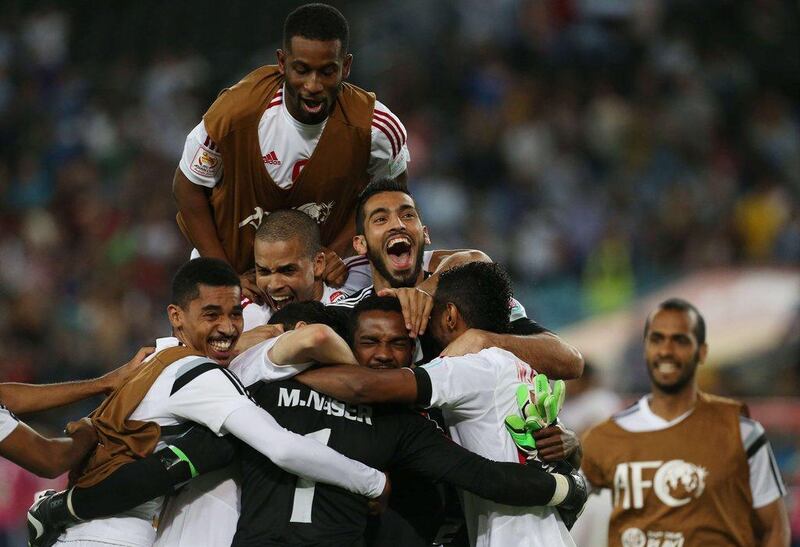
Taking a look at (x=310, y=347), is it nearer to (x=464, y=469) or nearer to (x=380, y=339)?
(x=380, y=339)

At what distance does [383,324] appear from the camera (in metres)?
4.86

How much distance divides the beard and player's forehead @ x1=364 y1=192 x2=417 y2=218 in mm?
170

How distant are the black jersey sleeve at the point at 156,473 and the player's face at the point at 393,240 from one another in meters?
1.13

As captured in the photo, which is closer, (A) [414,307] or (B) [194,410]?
(B) [194,410]

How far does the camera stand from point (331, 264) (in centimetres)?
583

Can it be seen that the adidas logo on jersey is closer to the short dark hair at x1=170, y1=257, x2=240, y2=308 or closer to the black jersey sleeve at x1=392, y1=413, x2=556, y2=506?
the short dark hair at x1=170, y1=257, x2=240, y2=308

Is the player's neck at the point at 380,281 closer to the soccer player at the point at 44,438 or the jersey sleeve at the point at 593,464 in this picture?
the soccer player at the point at 44,438

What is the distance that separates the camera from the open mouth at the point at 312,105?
5.56 m

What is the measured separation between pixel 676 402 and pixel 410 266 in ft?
7.35

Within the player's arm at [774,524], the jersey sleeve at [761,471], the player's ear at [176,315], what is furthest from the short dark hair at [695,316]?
the player's ear at [176,315]

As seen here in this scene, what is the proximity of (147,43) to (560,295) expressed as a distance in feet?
18.7

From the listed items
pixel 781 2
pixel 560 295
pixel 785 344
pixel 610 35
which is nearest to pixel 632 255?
pixel 560 295

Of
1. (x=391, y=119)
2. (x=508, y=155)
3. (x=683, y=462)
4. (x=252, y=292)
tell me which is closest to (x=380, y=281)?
(x=252, y=292)

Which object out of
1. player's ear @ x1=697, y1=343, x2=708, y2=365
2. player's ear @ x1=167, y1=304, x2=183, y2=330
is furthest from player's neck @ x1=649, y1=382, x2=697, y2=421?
player's ear @ x1=167, y1=304, x2=183, y2=330
